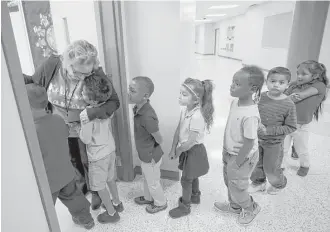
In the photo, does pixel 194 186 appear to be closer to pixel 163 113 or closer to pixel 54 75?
pixel 163 113

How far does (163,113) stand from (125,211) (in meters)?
0.91

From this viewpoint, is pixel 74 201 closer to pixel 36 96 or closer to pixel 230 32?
pixel 36 96

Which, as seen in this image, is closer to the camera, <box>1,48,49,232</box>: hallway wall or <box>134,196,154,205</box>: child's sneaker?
<box>1,48,49,232</box>: hallway wall

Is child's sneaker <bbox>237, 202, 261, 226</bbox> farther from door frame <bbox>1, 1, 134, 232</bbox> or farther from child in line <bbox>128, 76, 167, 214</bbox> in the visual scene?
door frame <bbox>1, 1, 134, 232</bbox>

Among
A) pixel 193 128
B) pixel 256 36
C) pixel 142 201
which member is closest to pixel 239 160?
pixel 193 128

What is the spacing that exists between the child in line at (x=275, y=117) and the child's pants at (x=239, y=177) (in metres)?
0.33

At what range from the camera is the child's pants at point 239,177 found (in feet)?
4.72

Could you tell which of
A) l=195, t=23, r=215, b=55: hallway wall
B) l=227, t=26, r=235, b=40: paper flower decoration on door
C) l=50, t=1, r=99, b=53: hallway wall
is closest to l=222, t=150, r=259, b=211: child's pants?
l=50, t=1, r=99, b=53: hallway wall

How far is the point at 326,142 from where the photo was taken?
286cm

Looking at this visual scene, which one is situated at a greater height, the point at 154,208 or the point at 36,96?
the point at 36,96

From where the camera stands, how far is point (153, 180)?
1608 millimetres

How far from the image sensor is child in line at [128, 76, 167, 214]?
1397 millimetres

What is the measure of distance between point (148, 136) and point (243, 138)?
0.65 m

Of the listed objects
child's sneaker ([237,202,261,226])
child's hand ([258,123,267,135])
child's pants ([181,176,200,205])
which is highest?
child's hand ([258,123,267,135])
